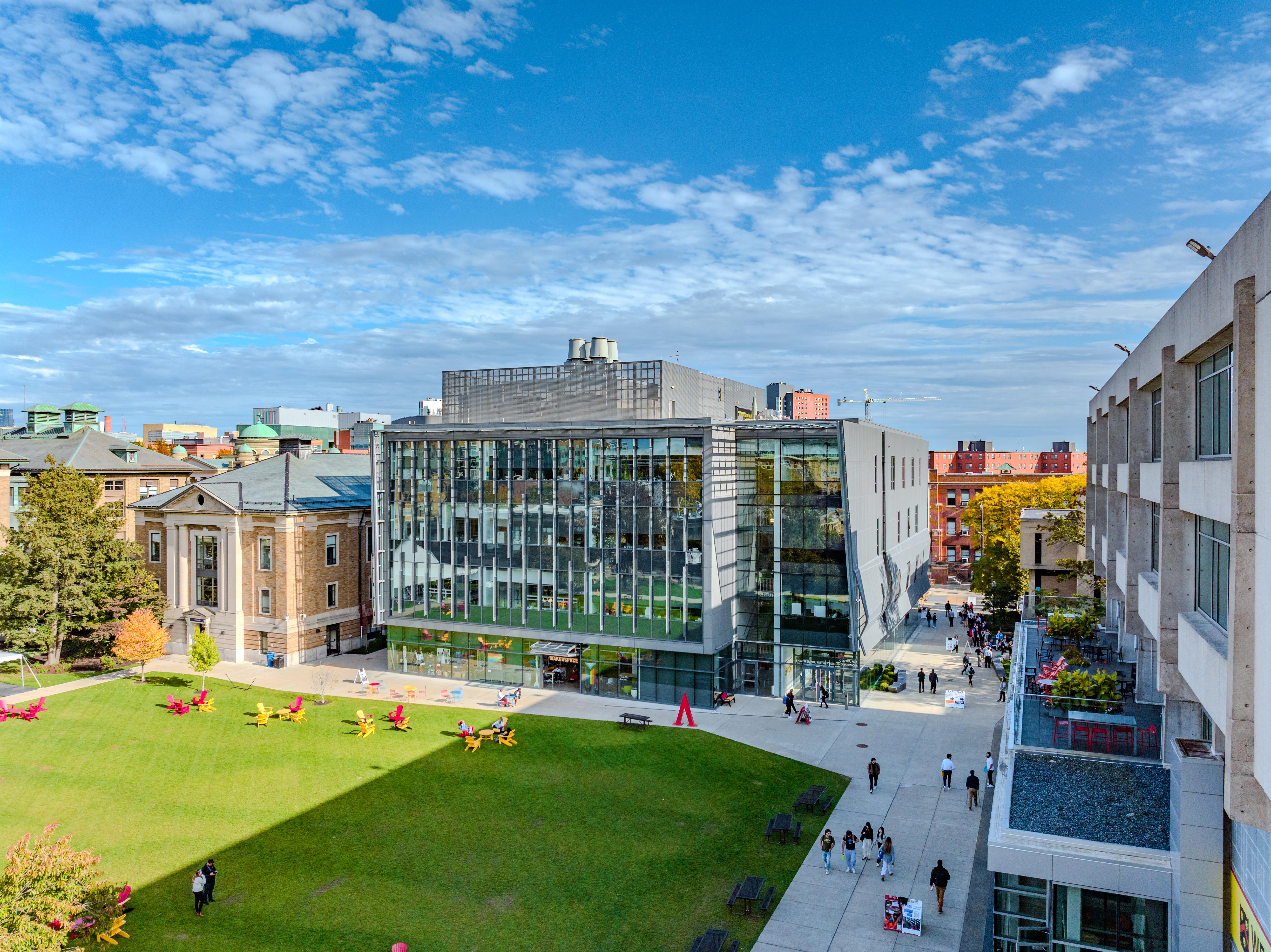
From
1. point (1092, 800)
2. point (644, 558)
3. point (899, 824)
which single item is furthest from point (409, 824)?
point (1092, 800)

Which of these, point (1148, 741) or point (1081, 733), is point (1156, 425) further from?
point (1081, 733)

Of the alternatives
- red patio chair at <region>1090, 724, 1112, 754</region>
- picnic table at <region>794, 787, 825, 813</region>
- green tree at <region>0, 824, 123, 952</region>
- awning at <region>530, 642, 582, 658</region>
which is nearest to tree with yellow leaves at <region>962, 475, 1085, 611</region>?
red patio chair at <region>1090, 724, 1112, 754</region>

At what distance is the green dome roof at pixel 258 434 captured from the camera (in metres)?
86.3

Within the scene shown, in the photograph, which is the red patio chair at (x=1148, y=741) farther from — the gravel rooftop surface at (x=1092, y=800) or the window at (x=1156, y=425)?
the window at (x=1156, y=425)

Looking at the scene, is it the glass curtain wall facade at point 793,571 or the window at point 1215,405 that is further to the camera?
the glass curtain wall facade at point 793,571

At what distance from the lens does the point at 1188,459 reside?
1603cm

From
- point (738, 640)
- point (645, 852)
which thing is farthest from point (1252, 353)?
point (738, 640)

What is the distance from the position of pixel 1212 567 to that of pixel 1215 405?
2.94 meters

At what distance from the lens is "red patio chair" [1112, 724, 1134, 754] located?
73.3ft

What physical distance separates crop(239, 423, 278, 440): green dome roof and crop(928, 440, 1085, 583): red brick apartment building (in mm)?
67314

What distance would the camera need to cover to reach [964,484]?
106 meters

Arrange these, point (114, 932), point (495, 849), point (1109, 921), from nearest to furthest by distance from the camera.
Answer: point (1109, 921)
point (114, 932)
point (495, 849)

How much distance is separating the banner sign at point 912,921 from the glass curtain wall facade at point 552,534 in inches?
761

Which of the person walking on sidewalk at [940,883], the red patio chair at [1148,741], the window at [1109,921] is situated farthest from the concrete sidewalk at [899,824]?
the red patio chair at [1148,741]
